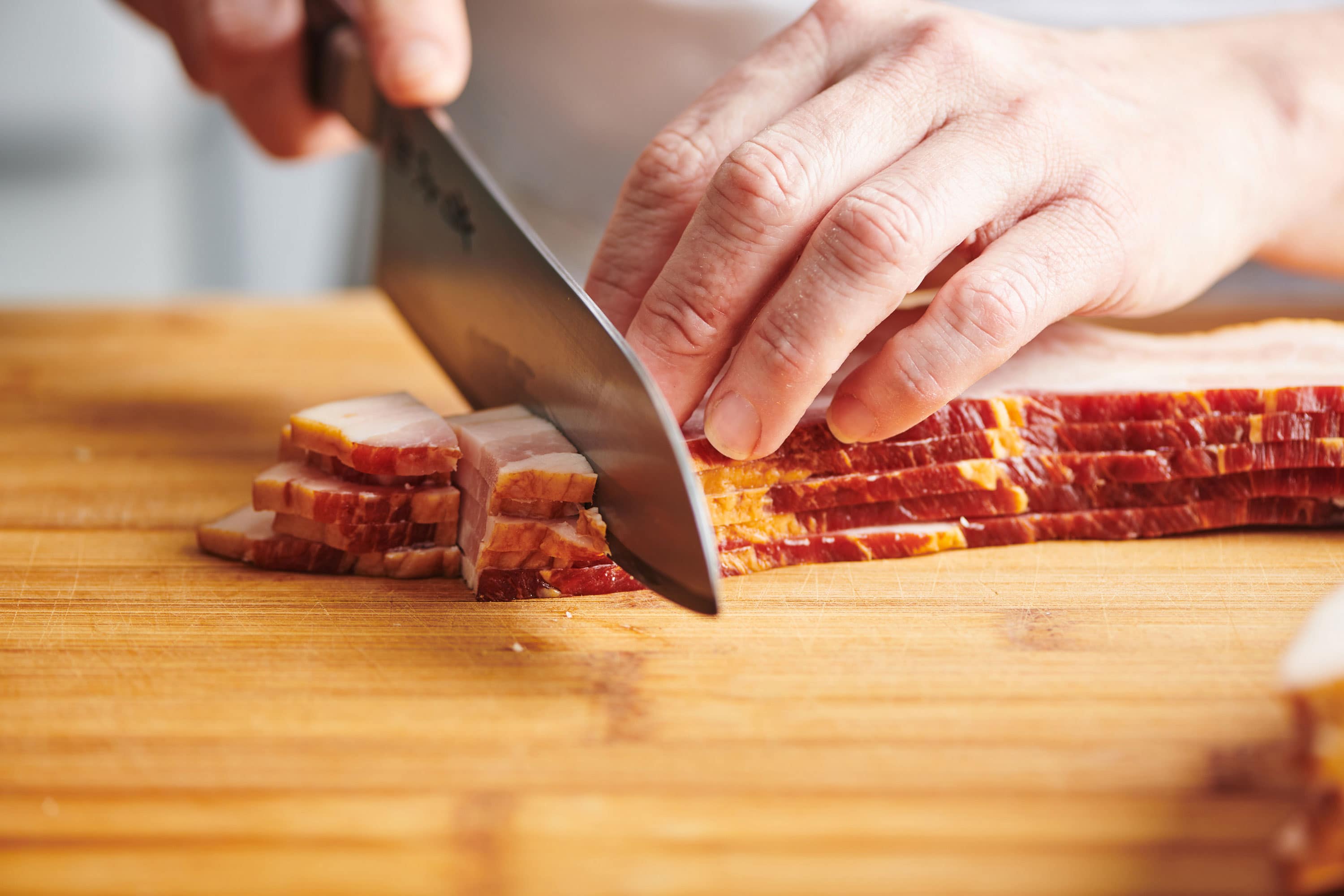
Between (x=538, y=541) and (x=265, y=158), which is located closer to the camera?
(x=538, y=541)

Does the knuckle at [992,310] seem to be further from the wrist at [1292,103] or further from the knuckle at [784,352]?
the wrist at [1292,103]

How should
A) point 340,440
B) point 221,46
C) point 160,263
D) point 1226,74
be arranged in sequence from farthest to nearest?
1. point 160,263
2. point 221,46
3. point 1226,74
4. point 340,440

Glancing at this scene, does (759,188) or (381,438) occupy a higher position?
(759,188)

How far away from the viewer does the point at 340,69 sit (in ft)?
8.86

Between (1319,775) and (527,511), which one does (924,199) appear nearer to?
(527,511)

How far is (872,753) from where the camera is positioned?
1.36 m

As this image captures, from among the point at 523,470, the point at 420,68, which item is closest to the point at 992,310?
the point at 523,470

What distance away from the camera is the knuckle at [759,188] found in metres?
1.72

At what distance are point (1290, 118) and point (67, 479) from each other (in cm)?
284

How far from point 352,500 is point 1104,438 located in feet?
4.55

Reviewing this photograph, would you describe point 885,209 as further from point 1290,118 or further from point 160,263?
point 160,263

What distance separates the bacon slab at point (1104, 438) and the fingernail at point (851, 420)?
119 mm

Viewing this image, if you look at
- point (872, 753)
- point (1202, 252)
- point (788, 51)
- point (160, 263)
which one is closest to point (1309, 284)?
point (1202, 252)

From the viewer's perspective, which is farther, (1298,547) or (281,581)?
(1298,547)
